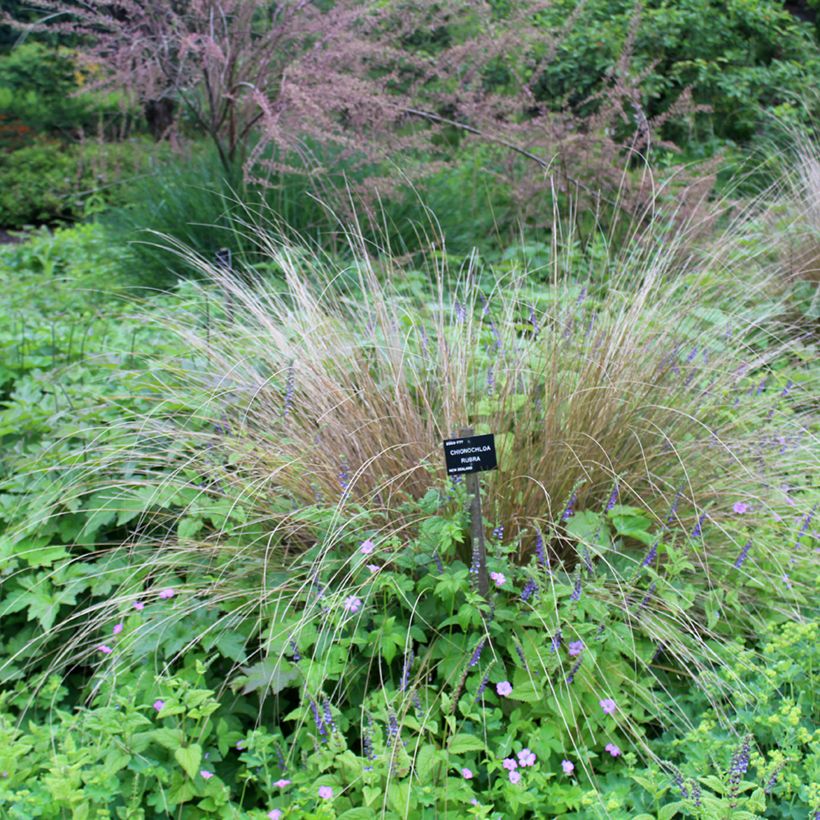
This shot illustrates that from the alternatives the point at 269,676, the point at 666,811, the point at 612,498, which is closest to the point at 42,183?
the point at 269,676

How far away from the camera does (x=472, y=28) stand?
859 cm

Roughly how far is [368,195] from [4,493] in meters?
2.82

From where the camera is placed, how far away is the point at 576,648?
207 cm

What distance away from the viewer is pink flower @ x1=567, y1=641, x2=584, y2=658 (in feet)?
6.72

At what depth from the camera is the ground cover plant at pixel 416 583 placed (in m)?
1.96

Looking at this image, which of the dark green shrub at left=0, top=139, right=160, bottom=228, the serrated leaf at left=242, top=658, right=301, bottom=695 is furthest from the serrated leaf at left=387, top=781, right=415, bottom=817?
the dark green shrub at left=0, top=139, right=160, bottom=228

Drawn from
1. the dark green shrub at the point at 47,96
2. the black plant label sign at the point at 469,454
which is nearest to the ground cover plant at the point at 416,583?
the black plant label sign at the point at 469,454

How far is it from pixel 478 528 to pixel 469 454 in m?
0.18

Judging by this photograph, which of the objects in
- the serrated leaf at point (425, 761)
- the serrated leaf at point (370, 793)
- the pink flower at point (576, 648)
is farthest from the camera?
the pink flower at point (576, 648)

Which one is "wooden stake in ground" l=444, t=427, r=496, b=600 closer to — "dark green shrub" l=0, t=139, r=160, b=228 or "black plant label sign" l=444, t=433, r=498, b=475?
"black plant label sign" l=444, t=433, r=498, b=475

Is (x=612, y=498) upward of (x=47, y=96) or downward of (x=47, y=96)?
upward

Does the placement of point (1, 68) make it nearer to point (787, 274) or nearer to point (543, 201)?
point (543, 201)

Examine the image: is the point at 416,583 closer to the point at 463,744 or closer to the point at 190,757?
the point at 463,744

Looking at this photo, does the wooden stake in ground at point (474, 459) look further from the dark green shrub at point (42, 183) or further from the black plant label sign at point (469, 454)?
the dark green shrub at point (42, 183)
